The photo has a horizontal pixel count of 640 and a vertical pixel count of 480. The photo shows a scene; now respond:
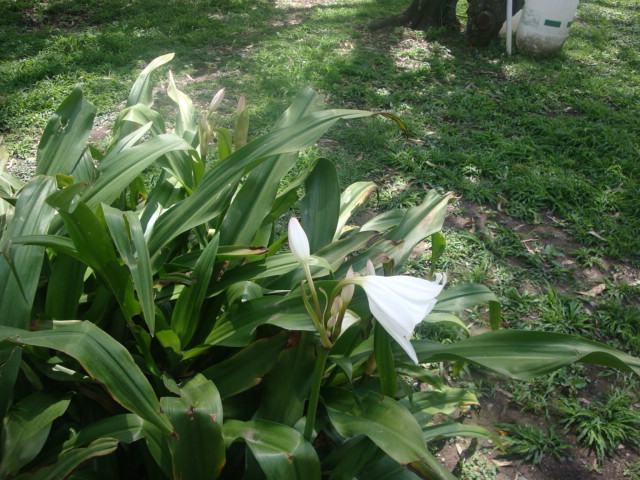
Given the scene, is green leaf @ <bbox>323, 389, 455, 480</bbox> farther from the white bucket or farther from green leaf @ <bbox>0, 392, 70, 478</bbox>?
the white bucket

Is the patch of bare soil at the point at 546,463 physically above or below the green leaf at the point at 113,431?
below

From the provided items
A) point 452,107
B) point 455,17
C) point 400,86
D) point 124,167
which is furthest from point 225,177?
point 455,17

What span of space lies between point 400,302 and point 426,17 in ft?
18.4

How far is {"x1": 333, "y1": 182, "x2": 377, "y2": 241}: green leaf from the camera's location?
2.14m

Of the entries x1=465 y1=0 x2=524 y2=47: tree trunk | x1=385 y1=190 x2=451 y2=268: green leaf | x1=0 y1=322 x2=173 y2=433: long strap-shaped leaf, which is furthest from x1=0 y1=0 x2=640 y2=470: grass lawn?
x1=0 y1=322 x2=173 y2=433: long strap-shaped leaf

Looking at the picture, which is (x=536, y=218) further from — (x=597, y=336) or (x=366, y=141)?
(x=366, y=141)

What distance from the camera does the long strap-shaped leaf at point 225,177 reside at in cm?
156

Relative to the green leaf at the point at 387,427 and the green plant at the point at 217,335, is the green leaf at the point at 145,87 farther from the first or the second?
the green leaf at the point at 387,427

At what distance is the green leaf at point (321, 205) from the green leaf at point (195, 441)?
729mm

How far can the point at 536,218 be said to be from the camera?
3.09 metres

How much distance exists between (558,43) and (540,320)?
152 inches

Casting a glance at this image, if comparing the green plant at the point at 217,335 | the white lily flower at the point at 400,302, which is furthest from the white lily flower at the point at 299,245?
the white lily flower at the point at 400,302

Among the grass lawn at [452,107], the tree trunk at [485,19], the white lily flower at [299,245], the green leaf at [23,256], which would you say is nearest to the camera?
the white lily flower at [299,245]

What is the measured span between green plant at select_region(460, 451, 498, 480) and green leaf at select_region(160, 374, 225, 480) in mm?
1010
